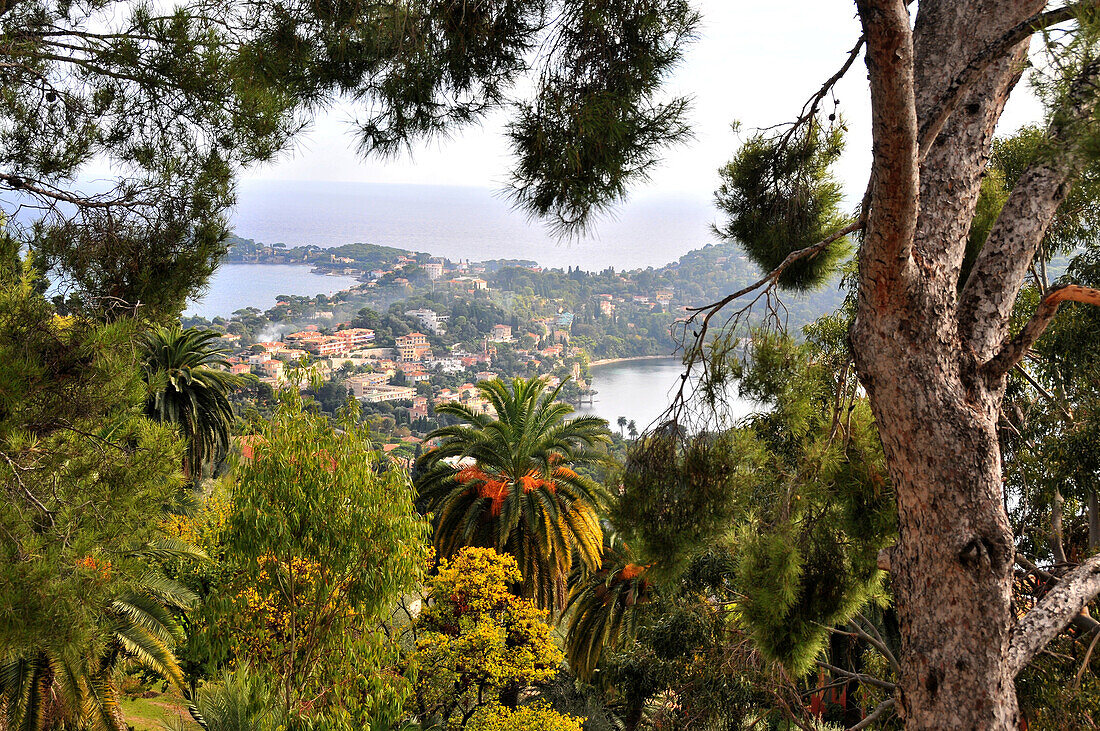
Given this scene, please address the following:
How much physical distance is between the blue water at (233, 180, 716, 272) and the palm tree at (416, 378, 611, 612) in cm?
4420

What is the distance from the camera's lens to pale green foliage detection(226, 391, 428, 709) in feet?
15.6

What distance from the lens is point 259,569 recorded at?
5.18 meters

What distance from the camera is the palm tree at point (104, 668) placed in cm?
614

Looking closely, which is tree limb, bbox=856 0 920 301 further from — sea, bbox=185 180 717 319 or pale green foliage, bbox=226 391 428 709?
sea, bbox=185 180 717 319

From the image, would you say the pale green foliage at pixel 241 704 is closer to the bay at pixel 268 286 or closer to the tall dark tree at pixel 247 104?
the tall dark tree at pixel 247 104

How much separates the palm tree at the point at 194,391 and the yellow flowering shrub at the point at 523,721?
540 centimetres

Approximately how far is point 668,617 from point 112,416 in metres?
5.09

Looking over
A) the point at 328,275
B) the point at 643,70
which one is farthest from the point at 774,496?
the point at 328,275

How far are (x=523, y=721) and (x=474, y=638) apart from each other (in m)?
0.92

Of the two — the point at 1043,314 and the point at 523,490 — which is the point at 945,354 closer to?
the point at 1043,314

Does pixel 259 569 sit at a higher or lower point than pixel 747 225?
lower

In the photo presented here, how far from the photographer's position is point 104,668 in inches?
282

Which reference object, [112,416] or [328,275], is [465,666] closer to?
[112,416]

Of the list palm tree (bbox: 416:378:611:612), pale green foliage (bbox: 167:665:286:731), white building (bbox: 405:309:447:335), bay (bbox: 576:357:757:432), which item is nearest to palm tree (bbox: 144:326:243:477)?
palm tree (bbox: 416:378:611:612)
